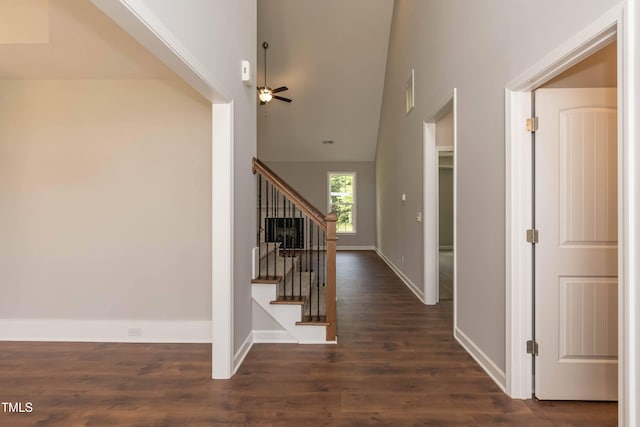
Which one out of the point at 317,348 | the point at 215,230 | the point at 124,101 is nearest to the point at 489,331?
the point at 317,348

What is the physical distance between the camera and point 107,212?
3.23m

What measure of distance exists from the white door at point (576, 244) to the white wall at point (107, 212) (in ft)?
8.90

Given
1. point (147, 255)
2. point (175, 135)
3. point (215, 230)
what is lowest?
point (147, 255)

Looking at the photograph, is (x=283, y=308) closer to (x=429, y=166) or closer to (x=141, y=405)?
(x=141, y=405)

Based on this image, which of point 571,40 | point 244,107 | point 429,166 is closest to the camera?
point 571,40

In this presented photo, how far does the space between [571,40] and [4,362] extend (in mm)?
4476

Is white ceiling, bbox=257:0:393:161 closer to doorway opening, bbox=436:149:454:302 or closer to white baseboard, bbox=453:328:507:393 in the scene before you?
doorway opening, bbox=436:149:454:302

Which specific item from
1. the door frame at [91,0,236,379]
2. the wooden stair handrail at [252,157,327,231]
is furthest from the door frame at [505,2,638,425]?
the door frame at [91,0,236,379]

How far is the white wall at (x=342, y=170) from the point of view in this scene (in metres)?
9.75

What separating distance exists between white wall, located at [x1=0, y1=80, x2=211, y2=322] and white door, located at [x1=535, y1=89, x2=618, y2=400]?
2711 mm

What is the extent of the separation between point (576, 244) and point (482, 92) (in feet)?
4.31

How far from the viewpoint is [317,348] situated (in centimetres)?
304

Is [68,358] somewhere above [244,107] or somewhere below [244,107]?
below

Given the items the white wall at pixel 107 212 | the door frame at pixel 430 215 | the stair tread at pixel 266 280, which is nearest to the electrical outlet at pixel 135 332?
the white wall at pixel 107 212
